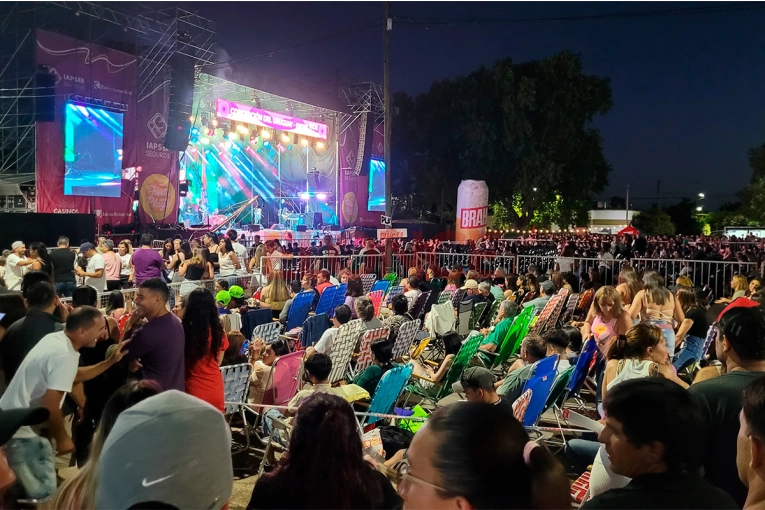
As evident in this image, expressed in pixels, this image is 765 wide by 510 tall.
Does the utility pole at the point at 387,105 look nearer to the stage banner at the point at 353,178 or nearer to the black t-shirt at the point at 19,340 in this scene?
the black t-shirt at the point at 19,340

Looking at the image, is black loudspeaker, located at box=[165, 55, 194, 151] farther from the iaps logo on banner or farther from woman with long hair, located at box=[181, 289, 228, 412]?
woman with long hair, located at box=[181, 289, 228, 412]

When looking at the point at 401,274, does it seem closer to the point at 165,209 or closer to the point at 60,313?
the point at 165,209

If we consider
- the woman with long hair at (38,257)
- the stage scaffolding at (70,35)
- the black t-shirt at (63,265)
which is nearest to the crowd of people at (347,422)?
the woman with long hair at (38,257)

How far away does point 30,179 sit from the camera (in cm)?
1752

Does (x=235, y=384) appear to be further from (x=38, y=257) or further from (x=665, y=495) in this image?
(x=38, y=257)

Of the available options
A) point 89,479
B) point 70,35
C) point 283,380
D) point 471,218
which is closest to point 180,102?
point 70,35

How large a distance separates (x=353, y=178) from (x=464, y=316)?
24599 millimetres

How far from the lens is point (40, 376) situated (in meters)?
2.80

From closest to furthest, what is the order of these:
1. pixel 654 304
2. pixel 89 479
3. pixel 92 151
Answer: pixel 89 479 → pixel 654 304 → pixel 92 151

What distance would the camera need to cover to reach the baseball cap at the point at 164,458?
4.15 ft

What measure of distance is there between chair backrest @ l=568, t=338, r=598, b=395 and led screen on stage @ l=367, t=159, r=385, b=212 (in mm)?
28374

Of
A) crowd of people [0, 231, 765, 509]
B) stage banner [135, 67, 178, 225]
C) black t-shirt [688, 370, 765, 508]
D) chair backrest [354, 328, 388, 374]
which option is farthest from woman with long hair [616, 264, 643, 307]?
stage banner [135, 67, 178, 225]

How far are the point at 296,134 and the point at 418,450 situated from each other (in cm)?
2681

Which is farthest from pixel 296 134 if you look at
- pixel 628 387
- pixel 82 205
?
pixel 628 387
